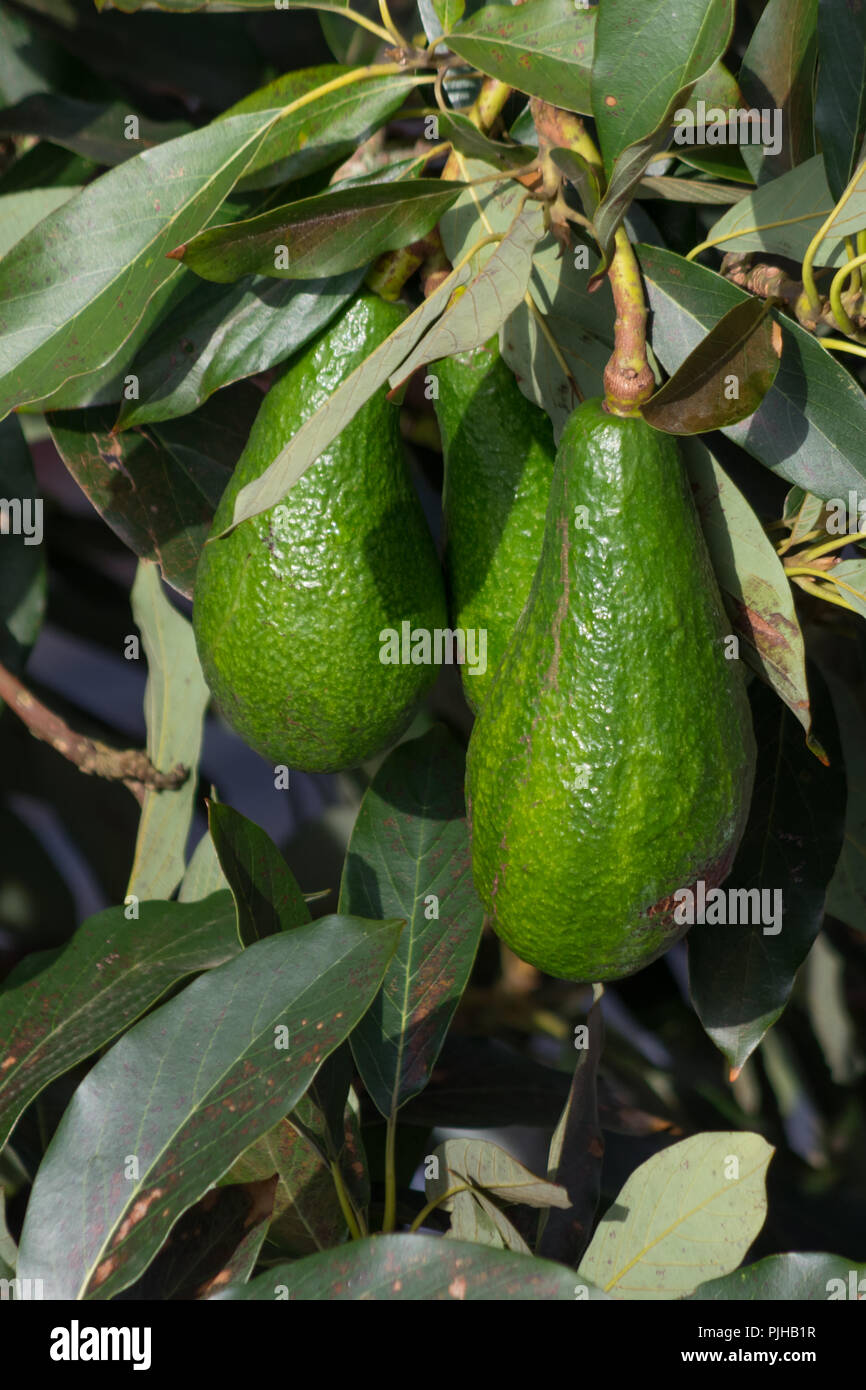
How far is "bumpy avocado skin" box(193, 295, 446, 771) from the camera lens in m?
0.75

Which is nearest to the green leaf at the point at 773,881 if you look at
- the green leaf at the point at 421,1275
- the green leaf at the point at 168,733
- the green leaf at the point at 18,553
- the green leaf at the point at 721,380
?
the green leaf at the point at 421,1275

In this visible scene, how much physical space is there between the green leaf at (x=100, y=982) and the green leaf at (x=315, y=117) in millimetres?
566

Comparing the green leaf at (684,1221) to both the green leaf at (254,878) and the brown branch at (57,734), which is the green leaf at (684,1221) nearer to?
the green leaf at (254,878)

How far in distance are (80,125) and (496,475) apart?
535 mm

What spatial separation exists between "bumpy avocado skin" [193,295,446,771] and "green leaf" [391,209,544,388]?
106 millimetres

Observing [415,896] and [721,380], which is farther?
[415,896]

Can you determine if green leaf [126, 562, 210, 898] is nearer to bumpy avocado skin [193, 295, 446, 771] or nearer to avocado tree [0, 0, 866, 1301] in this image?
avocado tree [0, 0, 866, 1301]

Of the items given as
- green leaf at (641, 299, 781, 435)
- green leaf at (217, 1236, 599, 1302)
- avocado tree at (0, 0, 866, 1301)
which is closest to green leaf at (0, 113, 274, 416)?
avocado tree at (0, 0, 866, 1301)

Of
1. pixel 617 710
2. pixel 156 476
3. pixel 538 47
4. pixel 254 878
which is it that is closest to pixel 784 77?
pixel 538 47

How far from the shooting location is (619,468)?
0.64 m

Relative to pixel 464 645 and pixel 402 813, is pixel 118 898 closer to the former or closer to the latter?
pixel 402 813

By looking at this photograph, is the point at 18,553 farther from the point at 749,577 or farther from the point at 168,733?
the point at 749,577

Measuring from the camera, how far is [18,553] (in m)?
1.05
